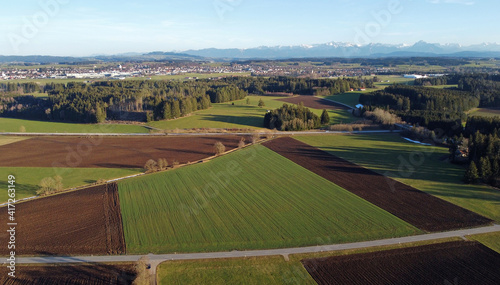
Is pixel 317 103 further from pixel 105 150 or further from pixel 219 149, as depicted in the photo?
pixel 105 150

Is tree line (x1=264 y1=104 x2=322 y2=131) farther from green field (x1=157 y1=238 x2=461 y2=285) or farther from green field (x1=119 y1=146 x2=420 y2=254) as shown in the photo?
green field (x1=157 y1=238 x2=461 y2=285)

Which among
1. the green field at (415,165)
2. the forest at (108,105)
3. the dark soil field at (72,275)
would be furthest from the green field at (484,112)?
the dark soil field at (72,275)

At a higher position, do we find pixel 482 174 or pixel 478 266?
pixel 482 174

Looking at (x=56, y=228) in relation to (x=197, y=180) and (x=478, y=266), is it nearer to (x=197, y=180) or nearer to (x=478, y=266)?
(x=197, y=180)

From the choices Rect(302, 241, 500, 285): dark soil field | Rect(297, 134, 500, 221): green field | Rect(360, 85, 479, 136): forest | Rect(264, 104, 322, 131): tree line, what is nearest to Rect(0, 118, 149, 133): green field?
Rect(264, 104, 322, 131): tree line

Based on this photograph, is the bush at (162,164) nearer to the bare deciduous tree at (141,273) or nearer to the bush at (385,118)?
the bare deciduous tree at (141,273)

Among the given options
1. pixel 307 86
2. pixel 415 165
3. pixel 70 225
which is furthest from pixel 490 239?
pixel 307 86

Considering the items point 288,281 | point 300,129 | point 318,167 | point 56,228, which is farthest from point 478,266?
point 300,129
